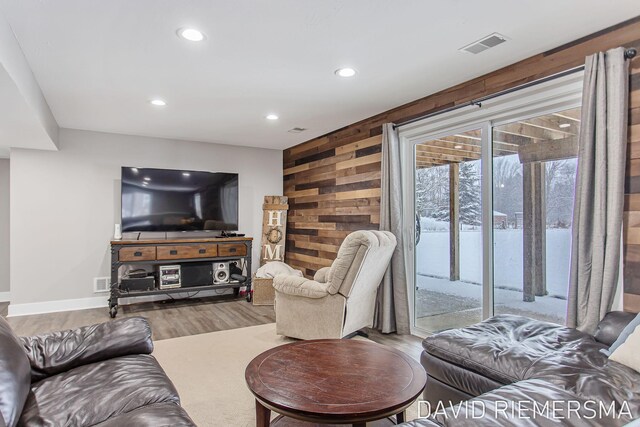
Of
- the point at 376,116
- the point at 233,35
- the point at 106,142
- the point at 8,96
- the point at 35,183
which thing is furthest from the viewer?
the point at 106,142

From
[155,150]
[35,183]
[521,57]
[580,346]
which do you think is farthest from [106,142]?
[580,346]

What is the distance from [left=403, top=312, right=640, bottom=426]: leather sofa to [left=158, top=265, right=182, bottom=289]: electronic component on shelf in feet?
12.0

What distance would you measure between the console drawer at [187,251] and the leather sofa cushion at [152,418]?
11.8 feet

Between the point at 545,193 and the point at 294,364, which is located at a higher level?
the point at 545,193

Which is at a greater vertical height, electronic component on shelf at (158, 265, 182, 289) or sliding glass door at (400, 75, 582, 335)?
sliding glass door at (400, 75, 582, 335)

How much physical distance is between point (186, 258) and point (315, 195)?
195cm

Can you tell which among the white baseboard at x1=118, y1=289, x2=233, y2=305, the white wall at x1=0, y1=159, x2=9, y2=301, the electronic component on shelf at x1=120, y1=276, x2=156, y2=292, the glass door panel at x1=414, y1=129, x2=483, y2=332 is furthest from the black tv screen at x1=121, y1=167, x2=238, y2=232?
the glass door panel at x1=414, y1=129, x2=483, y2=332

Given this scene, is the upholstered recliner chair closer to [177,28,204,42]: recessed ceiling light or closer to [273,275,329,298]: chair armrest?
Result: [273,275,329,298]: chair armrest

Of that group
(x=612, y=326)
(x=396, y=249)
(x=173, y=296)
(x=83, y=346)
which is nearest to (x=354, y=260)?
(x=396, y=249)

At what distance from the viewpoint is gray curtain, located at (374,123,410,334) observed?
3.73m

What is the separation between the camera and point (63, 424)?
4.41ft

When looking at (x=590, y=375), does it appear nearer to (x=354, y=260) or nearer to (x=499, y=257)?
(x=499, y=257)

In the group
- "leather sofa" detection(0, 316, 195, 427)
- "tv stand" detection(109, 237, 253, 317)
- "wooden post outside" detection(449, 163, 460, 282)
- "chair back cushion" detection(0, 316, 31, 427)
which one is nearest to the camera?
"chair back cushion" detection(0, 316, 31, 427)

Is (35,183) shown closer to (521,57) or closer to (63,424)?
(63,424)
